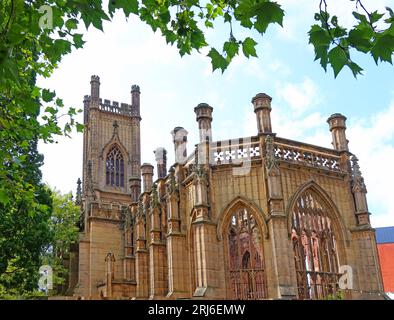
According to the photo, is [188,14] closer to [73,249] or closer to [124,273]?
[124,273]

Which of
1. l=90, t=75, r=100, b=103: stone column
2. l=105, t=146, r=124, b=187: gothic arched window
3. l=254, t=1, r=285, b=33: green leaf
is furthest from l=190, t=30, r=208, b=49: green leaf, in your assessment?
l=90, t=75, r=100, b=103: stone column

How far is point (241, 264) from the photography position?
19.3 meters

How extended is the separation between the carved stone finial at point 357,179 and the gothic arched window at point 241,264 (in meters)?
4.83

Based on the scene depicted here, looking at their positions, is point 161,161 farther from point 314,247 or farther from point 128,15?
point 128,15

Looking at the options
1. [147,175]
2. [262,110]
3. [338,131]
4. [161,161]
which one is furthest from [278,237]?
[147,175]

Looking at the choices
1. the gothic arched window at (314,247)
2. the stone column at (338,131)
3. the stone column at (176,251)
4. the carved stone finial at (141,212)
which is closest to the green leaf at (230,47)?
the gothic arched window at (314,247)

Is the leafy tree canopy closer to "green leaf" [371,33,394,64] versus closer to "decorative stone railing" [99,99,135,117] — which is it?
"green leaf" [371,33,394,64]

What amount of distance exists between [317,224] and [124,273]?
13.0 m

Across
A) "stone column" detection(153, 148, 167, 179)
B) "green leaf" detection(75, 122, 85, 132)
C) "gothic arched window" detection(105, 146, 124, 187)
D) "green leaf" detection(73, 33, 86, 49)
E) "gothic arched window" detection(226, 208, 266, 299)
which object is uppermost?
"gothic arched window" detection(105, 146, 124, 187)

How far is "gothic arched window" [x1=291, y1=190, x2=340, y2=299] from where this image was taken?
18.7 meters

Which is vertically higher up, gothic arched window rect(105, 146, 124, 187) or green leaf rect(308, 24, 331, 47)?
gothic arched window rect(105, 146, 124, 187)

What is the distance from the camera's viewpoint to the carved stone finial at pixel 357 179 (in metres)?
20.8

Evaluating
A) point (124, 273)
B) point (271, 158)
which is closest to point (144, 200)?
point (124, 273)

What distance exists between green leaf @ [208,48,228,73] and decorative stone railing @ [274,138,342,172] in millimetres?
14635
